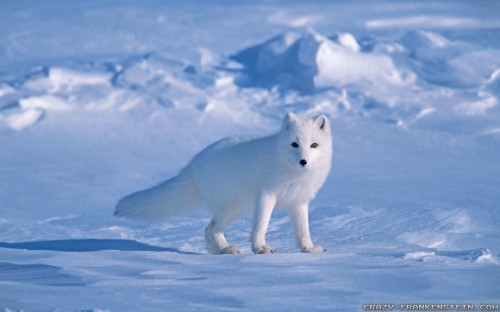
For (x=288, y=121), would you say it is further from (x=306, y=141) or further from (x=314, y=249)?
(x=314, y=249)

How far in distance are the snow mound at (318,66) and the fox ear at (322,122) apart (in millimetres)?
5549

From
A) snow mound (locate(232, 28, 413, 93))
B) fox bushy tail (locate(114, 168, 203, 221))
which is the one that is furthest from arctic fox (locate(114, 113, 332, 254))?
snow mound (locate(232, 28, 413, 93))

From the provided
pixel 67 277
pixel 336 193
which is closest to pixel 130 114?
pixel 336 193

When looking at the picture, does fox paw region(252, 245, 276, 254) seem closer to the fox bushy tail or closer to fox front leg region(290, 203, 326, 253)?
fox front leg region(290, 203, 326, 253)

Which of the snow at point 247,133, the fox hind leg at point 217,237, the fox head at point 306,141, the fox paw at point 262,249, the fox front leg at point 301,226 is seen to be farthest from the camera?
the fox hind leg at point 217,237

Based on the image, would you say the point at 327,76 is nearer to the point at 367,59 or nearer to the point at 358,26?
the point at 367,59

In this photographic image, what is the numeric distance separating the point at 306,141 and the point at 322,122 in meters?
0.25

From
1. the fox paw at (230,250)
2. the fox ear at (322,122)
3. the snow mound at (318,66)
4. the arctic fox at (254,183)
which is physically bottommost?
the fox paw at (230,250)

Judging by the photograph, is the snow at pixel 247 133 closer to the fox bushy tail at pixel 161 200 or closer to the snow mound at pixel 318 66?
the snow mound at pixel 318 66

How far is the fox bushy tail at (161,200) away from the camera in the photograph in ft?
15.0

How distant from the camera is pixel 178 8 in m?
13.3

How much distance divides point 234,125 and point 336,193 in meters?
3.19

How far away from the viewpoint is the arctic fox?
415 cm

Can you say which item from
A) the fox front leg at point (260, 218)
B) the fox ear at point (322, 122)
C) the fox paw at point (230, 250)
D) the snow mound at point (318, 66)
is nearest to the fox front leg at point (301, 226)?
the fox front leg at point (260, 218)
